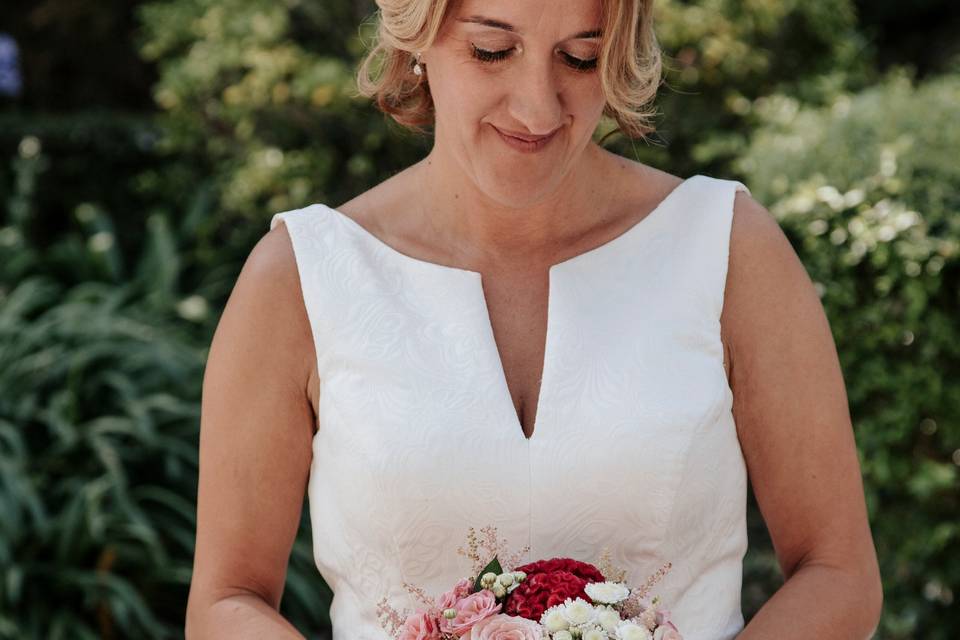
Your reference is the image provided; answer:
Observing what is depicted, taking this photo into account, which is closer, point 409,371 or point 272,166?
point 409,371

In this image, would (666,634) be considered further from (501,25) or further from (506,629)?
(501,25)

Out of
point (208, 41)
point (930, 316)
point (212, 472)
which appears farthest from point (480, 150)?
point (208, 41)

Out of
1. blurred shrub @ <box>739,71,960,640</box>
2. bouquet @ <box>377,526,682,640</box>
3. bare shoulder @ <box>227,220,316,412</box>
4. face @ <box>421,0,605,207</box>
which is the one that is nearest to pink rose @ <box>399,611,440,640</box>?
bouquet @ <box>377,526,682,640</box>

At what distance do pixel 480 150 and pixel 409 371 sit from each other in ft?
1.36

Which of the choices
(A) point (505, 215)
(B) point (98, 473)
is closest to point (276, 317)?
(A) point (505, 215)

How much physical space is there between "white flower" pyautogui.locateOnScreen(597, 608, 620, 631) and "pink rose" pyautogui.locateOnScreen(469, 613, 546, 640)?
0.27 feet

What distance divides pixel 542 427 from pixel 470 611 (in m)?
0.50

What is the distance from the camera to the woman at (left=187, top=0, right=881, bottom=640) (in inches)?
89.3

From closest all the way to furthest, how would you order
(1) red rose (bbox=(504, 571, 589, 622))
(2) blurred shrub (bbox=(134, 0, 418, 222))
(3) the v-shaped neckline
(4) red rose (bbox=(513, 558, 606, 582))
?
(1) red rose (bbox=(504, 571, 589, 622))
(4) red rose (bbox=(513, 558, 606, 582))
(3) the v-shaped neckline
(2) blurred shrub (bbox=(134, 0, 418, 222))

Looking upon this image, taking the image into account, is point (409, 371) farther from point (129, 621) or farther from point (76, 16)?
point (76, 16)

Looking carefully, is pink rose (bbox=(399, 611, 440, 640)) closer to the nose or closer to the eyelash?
the nose

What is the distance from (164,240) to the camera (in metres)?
5.88

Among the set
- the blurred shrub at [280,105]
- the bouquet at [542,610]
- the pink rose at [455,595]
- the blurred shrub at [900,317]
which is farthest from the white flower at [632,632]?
the blurred shrub at [280,105]

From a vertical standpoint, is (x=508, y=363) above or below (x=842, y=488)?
above
